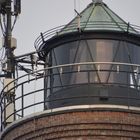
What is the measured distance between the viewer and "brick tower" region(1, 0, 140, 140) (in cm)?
2573

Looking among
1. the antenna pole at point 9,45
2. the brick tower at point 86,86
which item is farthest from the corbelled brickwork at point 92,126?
the antenna pole at point 9,45

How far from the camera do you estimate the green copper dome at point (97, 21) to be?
27656 millimetres

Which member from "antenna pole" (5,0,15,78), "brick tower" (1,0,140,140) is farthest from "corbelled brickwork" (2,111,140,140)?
"antenna pole" (5,0,15,78)

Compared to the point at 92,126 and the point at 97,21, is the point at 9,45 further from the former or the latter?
the point at 92,126

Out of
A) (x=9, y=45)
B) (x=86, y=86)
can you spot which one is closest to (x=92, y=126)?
(x=86, y=86)

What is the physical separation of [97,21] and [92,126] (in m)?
3.89

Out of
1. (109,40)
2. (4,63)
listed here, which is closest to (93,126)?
(109,40)

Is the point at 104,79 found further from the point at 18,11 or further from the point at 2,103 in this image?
the point at 18,11

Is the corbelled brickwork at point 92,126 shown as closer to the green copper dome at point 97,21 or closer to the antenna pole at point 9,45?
the green copper dome at point 97,21

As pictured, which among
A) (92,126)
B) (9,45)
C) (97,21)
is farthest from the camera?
(9,45)

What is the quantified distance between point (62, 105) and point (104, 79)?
1504mm

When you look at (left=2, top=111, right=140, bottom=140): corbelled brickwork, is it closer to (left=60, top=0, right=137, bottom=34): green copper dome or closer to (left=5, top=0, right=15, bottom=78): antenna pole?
(left=60, top=0, right=137, bottom=34): green copper dome

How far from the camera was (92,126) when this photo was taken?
1012 inches

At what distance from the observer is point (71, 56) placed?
27500mm
